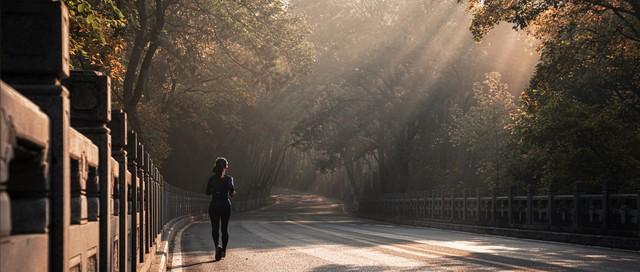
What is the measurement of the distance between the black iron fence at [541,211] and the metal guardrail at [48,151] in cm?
1709

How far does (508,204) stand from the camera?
2995 cm

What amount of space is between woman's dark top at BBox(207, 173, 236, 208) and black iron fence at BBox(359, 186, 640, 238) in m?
9.62

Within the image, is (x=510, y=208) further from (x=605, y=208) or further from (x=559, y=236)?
(x=605, y=208)

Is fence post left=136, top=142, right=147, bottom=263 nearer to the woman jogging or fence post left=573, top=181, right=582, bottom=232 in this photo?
the woman jogging

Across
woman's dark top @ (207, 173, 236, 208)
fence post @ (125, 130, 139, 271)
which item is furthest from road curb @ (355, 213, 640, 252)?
fence post @ (125, 130, 139, 271)

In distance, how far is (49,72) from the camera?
162 inches

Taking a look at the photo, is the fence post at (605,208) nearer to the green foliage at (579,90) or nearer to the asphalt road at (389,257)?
the green foliage at (579,90)

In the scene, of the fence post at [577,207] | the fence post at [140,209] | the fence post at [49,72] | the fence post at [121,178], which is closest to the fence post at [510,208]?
the fence post at [577,207]

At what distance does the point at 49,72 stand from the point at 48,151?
402 millimetres

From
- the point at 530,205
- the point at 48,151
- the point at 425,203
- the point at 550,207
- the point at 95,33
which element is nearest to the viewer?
the point at 48,151

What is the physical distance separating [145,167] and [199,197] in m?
38.4

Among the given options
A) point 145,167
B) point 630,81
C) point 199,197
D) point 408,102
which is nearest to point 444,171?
point 408,102

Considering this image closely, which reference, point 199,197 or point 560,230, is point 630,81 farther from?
point 199,197

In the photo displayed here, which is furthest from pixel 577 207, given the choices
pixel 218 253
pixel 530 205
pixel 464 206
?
pixel 218 253
